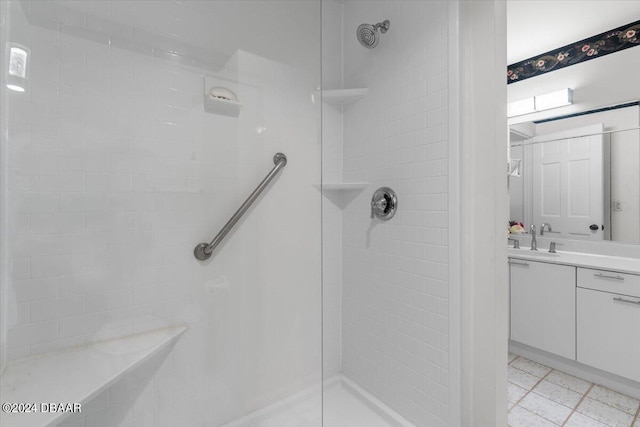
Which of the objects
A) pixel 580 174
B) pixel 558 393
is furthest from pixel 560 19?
pixel 558 393

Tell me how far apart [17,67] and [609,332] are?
130 inches

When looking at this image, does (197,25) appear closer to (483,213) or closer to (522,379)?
(483,213)

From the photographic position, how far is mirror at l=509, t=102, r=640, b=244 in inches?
79.7

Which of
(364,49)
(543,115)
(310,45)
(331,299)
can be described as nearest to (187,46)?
(310,45)

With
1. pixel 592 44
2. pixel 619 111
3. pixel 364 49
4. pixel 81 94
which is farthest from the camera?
pixel 592 44

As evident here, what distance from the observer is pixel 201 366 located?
1145 millimetres

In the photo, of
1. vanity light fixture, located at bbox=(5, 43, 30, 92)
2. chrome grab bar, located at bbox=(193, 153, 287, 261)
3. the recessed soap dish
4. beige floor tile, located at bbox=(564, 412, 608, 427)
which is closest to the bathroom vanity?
beige floor tile, located at bbox=(564, 412, 608, 427)

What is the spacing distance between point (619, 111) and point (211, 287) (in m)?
3.12

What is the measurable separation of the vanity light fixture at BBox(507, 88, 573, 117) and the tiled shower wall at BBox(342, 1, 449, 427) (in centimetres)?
191

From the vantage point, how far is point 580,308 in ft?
6.27

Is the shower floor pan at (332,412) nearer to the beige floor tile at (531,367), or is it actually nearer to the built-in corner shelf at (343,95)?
the beige floor tile at (531,367)

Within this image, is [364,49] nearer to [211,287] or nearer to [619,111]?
[211,287]

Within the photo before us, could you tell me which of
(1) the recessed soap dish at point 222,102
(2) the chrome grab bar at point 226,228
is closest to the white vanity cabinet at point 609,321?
(2) the chrome grab bar at point 226,228

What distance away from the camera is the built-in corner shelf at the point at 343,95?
159 cm
